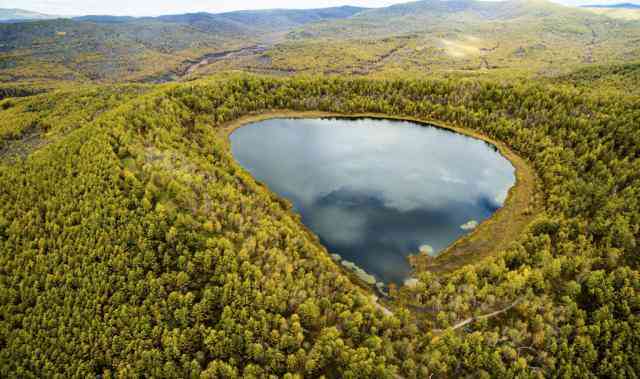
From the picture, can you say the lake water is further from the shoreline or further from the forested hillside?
the forested hillside

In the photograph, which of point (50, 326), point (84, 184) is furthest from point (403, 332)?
point (84, 184)

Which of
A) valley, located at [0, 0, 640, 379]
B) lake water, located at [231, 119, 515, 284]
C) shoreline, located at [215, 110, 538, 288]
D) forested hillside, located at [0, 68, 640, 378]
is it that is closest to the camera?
forested hillside, located at [0, 68, 640, 378]

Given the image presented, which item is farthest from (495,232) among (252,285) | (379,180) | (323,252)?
(252,285)

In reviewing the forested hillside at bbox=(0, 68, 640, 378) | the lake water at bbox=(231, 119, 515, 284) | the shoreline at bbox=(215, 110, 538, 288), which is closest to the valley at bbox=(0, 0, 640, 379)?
the forested hillside at bbox=(0, 68, 640, 378)

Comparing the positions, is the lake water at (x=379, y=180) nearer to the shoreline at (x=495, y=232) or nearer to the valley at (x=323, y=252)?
the valley at (x=323, y=252)

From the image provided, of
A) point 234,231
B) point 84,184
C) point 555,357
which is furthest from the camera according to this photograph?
point 84,184

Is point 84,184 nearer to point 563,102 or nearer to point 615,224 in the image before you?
point 615,224

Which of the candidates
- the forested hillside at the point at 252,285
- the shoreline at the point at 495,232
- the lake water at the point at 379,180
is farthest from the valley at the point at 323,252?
the lake water at the point at 379,180
